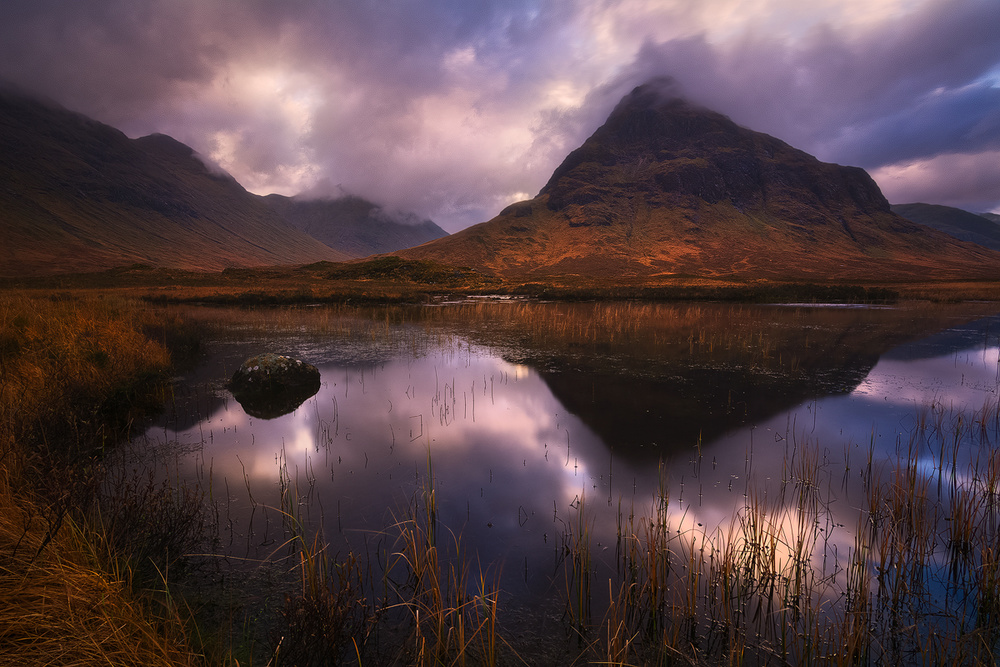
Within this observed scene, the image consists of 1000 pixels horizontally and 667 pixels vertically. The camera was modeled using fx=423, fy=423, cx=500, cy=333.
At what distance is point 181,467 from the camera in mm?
7043

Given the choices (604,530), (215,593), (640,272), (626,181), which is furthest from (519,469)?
(626,181)

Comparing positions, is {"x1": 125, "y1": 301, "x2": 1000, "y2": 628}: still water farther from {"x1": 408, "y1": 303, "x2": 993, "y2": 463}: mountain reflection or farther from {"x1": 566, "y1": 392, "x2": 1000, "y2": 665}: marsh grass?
{"x1": 566, "y1": 392, "x2": 1000, "y2": 665}: marsh grass

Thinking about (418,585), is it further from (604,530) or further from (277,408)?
(277,408)

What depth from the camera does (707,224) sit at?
146500mm

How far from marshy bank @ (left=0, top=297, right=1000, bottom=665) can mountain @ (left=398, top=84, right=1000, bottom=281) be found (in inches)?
3736

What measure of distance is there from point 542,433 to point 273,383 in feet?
25.8

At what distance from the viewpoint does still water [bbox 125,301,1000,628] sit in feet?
18.7

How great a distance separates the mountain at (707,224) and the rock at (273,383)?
310ft

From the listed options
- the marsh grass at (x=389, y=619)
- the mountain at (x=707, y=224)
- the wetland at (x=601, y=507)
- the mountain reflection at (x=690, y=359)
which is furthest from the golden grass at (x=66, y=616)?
the mountain at (x=707, y=224)

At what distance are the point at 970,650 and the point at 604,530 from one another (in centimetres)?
328

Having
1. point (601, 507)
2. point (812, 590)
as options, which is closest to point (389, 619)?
point (601, 507)

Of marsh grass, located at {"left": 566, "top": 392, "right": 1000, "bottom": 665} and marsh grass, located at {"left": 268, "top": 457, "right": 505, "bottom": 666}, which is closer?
marsh grass, located at {"left": 268, "top": 457, "right": 505, "bottom": 666}

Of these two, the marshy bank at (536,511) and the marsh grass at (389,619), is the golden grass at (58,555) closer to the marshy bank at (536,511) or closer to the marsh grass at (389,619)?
the marshy bank at (536,511)

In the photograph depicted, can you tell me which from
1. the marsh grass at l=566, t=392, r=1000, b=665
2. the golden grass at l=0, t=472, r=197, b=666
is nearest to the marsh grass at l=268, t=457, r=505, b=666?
the golden grass at l=0, t=472, r=197, b=666
